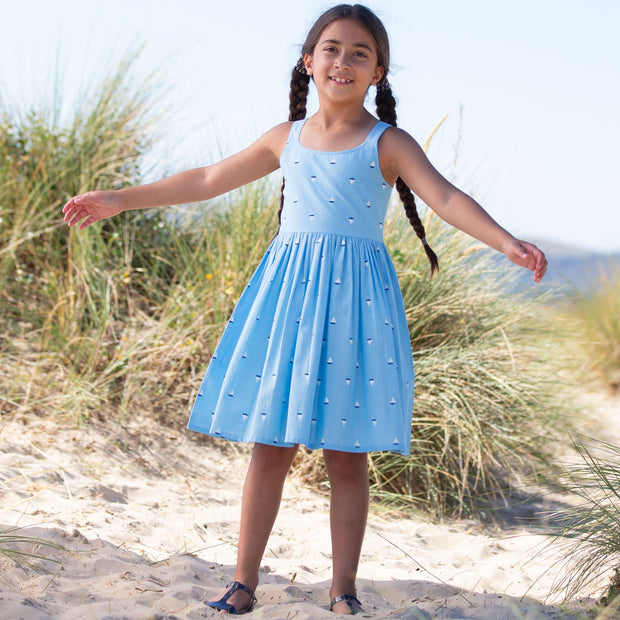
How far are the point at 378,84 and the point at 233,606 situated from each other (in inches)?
63.2

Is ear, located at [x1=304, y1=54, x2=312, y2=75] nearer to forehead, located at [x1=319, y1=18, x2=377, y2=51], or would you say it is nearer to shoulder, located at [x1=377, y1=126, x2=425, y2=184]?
forehead, located at [x1=319, y1=18, x2=377, y2=51]

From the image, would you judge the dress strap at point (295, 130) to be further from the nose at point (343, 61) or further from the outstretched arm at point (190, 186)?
the nose at point (343, 61)

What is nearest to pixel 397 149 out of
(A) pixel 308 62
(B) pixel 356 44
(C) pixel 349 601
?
(B) pixel 356 44

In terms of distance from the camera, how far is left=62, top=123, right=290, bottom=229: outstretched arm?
2387mm

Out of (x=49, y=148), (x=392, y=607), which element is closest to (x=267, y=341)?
(x=392, y=607)

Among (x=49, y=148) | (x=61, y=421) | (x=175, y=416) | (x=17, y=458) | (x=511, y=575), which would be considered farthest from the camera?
(x=49, y=148)

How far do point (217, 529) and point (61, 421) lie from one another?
1166mm

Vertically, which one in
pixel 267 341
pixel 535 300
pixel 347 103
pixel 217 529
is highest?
pixel 347 103

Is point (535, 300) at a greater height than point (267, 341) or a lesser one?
greater

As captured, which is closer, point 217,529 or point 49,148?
point 217,529

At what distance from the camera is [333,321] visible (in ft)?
6.76

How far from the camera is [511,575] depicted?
9.15 ft

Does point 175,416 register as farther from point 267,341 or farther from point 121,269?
point 267,341

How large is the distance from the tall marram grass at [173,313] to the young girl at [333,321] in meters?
1.47
